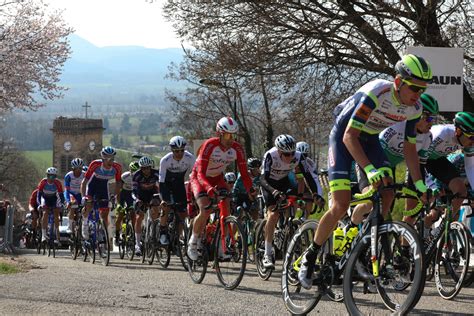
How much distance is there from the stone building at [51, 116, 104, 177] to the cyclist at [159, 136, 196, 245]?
138m

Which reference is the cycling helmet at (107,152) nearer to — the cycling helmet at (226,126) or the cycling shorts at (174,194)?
the cycling shorts at (174,194)

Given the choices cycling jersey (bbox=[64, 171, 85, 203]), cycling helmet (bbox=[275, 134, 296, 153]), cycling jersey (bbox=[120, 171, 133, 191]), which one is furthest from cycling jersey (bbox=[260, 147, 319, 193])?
cycling jersey (bbox=[64, 171, 85, 203])

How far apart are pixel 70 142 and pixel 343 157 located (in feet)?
494

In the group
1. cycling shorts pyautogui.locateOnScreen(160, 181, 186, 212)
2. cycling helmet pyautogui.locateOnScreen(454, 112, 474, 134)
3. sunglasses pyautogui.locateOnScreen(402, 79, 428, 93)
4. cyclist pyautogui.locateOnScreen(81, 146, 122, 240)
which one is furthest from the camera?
cyclist pyautogui.locateOnScreen(81, 146, 122, 240)

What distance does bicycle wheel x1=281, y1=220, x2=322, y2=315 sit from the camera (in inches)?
290

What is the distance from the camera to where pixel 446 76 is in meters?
13.6

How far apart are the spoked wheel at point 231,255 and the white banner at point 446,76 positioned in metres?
4.61

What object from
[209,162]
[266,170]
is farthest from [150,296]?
[266,170]

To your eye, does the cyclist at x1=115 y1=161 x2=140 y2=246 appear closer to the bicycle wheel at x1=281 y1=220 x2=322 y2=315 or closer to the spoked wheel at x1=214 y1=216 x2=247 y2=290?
the spoked wheel at x1=214 y1=216 x2=247 y2=290

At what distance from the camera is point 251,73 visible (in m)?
21.2

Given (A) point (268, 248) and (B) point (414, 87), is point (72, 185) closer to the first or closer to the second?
(A) point (268, 248)

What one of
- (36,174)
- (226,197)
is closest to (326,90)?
(226,197)

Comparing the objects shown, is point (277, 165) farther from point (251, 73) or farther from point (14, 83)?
point (14, 83)

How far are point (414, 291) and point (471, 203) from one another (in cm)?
378
